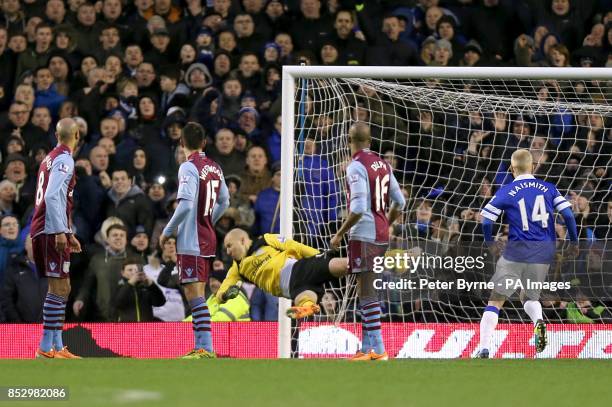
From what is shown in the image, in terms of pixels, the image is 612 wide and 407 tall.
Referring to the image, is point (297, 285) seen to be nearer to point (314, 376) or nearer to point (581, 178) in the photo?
point (314, 376)

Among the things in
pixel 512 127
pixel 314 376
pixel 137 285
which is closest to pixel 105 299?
pixel 137 285

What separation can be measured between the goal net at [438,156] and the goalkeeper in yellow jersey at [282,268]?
57 cm

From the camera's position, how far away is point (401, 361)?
8.62 m

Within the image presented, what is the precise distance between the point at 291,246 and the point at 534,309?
6.08 feet

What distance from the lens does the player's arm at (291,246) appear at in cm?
963

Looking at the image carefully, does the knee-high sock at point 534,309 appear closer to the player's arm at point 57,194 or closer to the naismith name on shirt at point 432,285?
the naismith name on shirt at point 432,285

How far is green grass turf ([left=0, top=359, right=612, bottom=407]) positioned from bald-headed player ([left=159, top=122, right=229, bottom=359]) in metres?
0.59

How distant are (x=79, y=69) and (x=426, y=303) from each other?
616 cm

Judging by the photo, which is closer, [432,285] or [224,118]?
[432,285]

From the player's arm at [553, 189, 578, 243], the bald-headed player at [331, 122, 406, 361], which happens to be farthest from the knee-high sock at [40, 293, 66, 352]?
the player's arm at [553, 189, 578, 243]

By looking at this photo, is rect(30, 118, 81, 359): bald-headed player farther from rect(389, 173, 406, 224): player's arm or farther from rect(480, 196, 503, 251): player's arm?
rect(480, 196, 503, 251): player's arm

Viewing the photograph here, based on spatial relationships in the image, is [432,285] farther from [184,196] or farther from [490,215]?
[184,196]

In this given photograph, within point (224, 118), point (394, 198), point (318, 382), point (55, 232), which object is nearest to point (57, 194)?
point (55, 232)

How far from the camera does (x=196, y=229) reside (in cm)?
917
